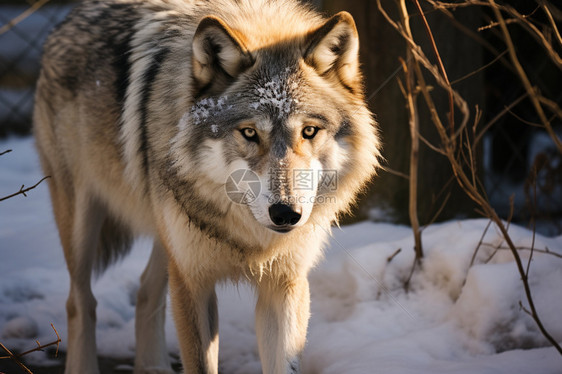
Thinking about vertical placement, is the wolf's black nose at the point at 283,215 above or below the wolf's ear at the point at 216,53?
below

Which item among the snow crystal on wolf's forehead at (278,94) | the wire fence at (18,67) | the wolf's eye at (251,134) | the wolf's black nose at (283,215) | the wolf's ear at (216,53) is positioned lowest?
the wire fence at (18,67)

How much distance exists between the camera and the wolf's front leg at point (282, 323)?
245cm

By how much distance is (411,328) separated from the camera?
9.67 ft

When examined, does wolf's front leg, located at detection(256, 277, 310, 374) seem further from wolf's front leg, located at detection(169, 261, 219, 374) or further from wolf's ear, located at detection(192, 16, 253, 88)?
wolf's ear, located at detection(192, 16, 253, 88)

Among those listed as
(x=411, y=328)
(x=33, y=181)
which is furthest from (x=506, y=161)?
(x=33, y=181)

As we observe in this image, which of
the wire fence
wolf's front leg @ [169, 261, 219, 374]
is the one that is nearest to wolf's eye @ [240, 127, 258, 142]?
wolf's front leg @ [169, 261, 219, 374]

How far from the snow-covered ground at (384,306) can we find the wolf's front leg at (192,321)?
40 centimetres

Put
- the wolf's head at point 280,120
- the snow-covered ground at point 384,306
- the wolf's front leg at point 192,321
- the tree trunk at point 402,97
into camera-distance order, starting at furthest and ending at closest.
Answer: the tree trunk at point 402,97, the snow-covered ground at point 384,306, the wolf's front leg at point 192,321, the wolf's head at point 280,120

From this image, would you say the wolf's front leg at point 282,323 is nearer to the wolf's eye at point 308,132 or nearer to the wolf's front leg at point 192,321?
the wolf's front leg at point 192,321

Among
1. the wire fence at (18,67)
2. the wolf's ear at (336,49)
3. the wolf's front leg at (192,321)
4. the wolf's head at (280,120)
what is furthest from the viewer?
the wire fence at (18,67)

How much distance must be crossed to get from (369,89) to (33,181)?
341 cm

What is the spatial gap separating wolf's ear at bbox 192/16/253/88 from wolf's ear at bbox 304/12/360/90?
25cm

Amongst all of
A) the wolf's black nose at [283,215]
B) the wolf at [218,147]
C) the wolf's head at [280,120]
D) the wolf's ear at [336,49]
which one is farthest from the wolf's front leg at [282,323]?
the wolf's ear at [336,49]

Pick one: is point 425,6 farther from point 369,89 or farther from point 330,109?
point 330,109
